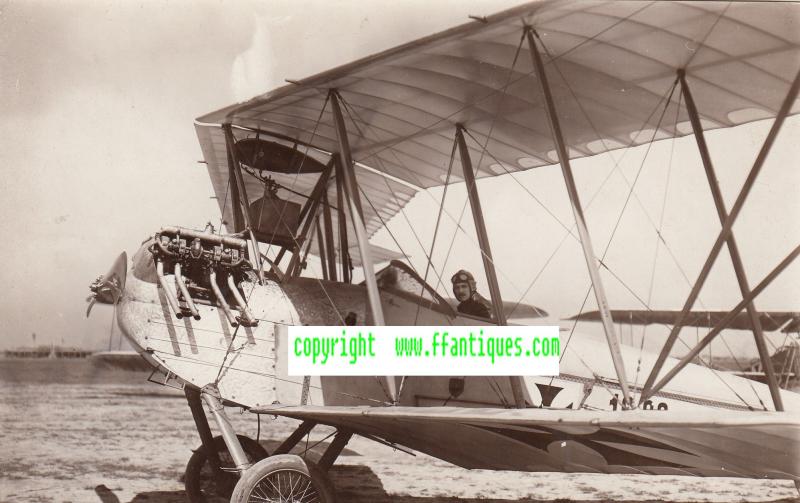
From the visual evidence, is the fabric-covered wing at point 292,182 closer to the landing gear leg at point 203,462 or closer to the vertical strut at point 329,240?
the vertical strut at point 329,240

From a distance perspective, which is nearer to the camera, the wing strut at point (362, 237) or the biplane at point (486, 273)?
the biplane at point (486, 273)

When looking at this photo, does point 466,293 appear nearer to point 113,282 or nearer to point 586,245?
point 586,245

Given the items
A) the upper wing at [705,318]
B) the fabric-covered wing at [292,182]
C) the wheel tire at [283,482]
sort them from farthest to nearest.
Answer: the upper wing at [705,318] → the fabric-covered wing at [292,182] → the wheel tire at [283,482]

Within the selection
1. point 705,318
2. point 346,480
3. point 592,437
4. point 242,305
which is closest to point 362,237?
point 242,305

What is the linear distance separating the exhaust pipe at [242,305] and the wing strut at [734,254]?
3772mm

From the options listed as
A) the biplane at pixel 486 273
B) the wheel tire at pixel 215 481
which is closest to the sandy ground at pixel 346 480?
the wheel tire at pixel 215 481

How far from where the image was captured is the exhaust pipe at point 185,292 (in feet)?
15.0

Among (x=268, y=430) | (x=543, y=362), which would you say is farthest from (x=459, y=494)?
(x=268, y=430)

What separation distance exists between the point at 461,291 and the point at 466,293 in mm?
54

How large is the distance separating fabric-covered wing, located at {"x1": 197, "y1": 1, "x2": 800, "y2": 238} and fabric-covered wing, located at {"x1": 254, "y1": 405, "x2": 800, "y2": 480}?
8.07 feet

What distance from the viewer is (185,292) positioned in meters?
4.61

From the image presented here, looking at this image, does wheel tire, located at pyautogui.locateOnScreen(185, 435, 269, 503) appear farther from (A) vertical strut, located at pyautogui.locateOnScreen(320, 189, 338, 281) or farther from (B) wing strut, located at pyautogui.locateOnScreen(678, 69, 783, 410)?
(B) wing strut, located at pyautogui.locateOnScreen(678, 69, 783, 410)

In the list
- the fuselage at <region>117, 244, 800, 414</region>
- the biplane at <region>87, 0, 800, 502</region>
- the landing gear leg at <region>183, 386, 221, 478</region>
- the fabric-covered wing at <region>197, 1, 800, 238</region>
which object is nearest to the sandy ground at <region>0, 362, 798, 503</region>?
the landing gear leg at <region>183, 386, 221, 478</region>

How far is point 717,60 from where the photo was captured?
527 centimetres
